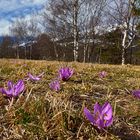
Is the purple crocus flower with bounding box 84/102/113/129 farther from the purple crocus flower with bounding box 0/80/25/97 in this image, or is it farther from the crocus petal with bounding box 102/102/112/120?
the purple crocus flower with bounding box 0/80/25/97

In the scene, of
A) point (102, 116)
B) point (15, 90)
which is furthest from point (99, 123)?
point (15, 90)

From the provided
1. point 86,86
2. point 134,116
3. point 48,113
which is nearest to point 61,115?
point 48,113

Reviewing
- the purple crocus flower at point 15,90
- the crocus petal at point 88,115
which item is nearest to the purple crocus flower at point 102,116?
the crocus petal at point 88,115

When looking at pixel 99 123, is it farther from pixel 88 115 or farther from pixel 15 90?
pixel 15 90

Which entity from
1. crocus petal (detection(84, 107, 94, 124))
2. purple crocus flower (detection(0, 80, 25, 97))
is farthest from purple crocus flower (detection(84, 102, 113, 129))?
purple crocus flower (detection(0, 80, 25, 97))

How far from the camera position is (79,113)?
1.81 metres

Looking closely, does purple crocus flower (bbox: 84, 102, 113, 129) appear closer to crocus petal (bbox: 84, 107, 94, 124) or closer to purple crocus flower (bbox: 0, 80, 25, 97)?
crocus petal (bbox: 84, 107, 94, 124)

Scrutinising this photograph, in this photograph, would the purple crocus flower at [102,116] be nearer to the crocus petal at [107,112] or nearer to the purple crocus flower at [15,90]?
the crocus petal at [107,112]

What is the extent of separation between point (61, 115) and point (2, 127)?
10.9 inches

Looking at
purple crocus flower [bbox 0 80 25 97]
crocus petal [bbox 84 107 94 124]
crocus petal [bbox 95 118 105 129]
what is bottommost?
crocus petal [bbox 95 118 105 129]

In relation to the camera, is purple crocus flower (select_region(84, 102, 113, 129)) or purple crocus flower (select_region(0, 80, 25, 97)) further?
purple crocus flower (select_region(0, 80, 25, 97))

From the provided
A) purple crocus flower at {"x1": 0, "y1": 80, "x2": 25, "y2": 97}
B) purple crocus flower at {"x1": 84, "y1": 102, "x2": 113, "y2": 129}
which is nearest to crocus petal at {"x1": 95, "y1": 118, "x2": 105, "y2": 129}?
purple crocus flower at {"x1": 84, "y1": 102, "x2": 113, "y2": 129}

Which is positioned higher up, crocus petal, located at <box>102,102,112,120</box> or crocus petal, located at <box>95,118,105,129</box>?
Answer: crocus petal, located at <box>102,102,112,120</box>

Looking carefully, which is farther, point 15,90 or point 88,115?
point 15,90
